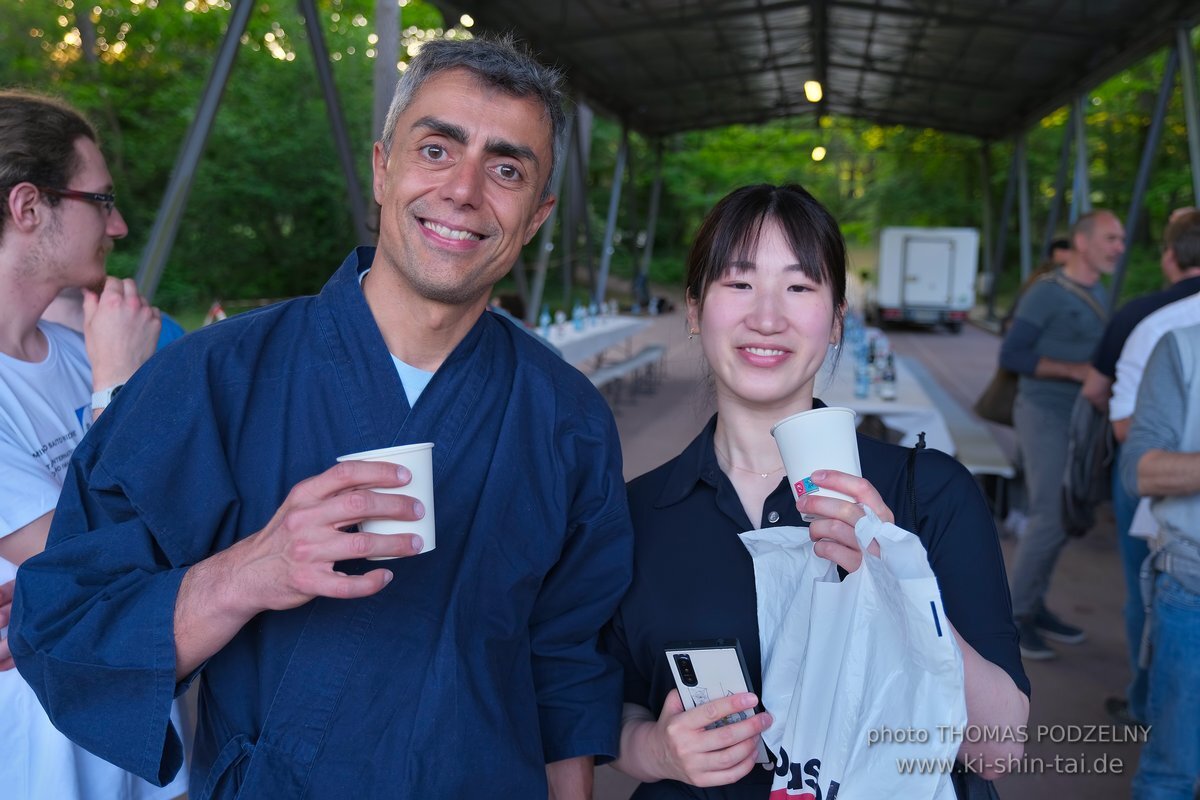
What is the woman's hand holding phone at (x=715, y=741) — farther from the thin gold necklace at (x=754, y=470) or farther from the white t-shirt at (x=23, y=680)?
the white t-shirt at (x=23, y=680)

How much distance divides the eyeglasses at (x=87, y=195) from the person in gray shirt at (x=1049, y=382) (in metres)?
4.30

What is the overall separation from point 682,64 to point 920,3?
200 inches

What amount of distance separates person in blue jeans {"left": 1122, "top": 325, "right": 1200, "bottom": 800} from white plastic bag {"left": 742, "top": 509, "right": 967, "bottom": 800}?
1.35 metres

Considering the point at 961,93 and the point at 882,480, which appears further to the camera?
the point at 961,93

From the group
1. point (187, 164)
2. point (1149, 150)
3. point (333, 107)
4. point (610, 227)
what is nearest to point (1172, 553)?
point (187, 164)

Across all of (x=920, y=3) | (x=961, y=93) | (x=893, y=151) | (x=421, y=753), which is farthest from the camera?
(x=893, y=151)

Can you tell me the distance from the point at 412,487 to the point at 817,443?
0.60 meters

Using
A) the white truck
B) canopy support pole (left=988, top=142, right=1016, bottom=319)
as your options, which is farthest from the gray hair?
the white truck

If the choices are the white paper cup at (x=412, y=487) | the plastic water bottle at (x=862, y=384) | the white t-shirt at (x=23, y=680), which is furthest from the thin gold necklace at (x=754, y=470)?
the plastic water bottle at (x=862, y=384)

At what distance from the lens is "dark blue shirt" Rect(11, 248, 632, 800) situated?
3.99ft

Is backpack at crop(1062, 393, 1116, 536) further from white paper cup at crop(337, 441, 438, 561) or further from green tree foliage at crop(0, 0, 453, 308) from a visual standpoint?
green tree foliage at crop(0, 0, 453, 308)

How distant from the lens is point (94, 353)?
75.4 inches

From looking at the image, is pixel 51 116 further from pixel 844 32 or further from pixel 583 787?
pixel 844 32

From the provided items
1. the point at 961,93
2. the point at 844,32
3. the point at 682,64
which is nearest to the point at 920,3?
the point at 844,32
